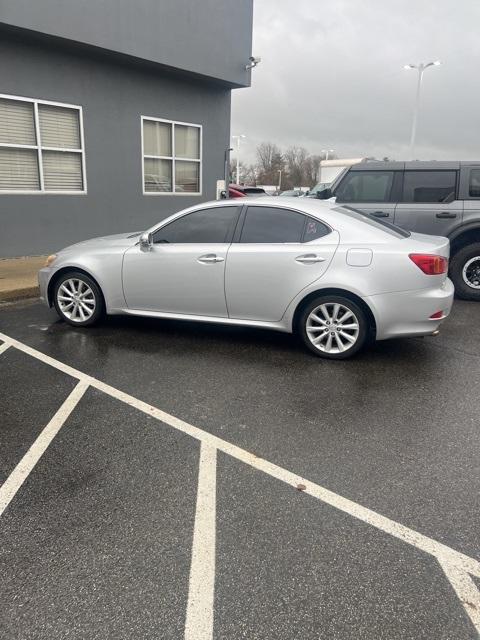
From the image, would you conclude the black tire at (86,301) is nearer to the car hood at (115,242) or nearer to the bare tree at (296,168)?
the car hood at (115,242)

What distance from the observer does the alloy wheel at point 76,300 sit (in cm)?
577

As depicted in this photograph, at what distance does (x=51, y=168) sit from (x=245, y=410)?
25.7ft

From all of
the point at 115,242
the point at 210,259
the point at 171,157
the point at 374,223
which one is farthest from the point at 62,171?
the point at 374,223

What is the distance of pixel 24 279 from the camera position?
7.78m

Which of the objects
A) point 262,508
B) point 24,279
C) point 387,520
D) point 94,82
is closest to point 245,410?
point 262,508

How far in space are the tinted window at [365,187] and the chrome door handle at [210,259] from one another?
360cm

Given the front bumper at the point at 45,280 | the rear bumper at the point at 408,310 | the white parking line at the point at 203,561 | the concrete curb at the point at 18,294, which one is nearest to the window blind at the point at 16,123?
the concrete curb at the point at 18,294

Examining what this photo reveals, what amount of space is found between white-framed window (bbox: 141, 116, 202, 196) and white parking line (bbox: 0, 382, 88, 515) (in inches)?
323

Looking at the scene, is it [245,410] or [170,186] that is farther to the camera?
[170,186]

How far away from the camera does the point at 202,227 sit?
17.5 ft

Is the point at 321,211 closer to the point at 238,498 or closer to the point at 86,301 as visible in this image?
the point at 86,301

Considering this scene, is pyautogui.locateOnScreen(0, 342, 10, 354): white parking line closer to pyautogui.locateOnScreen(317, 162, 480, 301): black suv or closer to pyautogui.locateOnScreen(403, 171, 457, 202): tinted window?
pyautogui.locateOnScreen(317, 162, 480, 301): black suv

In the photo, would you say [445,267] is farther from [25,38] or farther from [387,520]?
[25,38]

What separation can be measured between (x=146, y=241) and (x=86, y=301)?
112cm
